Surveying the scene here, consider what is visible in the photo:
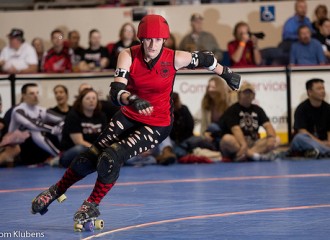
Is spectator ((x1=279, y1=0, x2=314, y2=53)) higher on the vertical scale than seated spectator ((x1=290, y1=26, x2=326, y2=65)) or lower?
higher

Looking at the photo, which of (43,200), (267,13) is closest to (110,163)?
(43,200)

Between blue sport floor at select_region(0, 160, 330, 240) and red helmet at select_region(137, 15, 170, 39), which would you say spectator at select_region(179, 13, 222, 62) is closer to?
blue sport floor at select_region(0, 160, 330, 240)

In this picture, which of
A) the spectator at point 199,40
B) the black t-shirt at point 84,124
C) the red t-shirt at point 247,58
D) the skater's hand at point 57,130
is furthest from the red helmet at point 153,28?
the spectator at point 199,40

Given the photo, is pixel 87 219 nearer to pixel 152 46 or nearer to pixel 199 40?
pixel 152 46

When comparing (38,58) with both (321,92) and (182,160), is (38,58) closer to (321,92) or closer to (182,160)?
(182,160)

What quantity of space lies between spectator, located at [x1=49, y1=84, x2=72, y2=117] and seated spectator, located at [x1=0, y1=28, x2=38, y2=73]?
4.84 feet

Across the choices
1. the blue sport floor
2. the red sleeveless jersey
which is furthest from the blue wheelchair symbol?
the red sleeveless jersey

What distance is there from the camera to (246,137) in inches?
550

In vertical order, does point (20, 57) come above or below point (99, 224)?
above

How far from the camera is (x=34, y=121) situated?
1398 cm

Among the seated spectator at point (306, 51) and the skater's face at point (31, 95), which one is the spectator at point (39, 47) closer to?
the skater's face at point (31, 95)

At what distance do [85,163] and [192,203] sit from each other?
77.4 inches

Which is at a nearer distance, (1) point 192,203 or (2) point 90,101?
(1) point 192,203

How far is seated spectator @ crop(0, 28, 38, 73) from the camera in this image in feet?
51.5
